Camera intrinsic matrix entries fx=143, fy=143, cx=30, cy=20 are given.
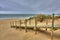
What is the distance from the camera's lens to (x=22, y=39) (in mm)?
11477

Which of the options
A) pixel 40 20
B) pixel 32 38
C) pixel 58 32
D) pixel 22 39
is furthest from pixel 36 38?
pixel 40 20

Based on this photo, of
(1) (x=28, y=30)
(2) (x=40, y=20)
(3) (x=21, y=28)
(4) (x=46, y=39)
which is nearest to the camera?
(4) (x=46, y=39)

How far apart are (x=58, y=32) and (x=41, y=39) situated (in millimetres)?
2815

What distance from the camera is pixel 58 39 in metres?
11.3

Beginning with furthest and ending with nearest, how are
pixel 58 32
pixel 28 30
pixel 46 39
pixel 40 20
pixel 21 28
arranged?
pixel 40 20
pixel 21 28
pixel 28 30
pixel 58 32
pixel 46 39

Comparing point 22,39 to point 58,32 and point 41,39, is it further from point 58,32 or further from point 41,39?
point 58,32

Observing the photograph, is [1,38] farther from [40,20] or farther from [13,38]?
[40,20]

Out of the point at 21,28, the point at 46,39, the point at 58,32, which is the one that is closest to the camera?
the point at 46,39

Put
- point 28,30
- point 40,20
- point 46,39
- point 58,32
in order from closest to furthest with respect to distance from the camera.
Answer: point 46,39 → point 58,32 → point 28,30 → point 40,20

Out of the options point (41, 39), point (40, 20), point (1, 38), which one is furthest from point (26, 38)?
point (40, 20)

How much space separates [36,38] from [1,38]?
2910 mm

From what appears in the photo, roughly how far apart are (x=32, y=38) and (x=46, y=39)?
119 centimetres

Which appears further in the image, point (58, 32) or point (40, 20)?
point (40, 20)

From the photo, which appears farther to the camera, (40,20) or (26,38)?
(40,20)
